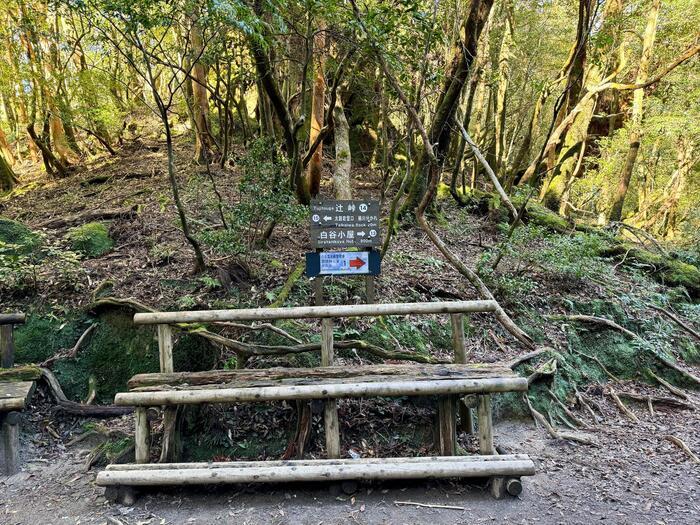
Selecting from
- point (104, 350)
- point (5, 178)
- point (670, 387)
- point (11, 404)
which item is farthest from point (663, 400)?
point (5, 178)

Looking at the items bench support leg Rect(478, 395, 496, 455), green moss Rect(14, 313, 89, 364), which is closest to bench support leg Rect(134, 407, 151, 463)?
green moss Rect(14, 313, 89, 364)

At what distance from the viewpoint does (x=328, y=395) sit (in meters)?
3.42

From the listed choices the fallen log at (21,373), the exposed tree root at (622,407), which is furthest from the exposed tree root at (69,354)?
the exposed tree root at (622,407)

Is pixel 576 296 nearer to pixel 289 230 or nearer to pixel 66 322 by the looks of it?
pixel 289 230

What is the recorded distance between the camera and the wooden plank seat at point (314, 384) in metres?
3.42

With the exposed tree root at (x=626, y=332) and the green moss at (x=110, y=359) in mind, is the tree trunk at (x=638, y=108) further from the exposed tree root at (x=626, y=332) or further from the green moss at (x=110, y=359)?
the green moss at (x=110, y=359)

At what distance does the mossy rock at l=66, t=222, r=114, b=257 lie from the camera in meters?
6.38

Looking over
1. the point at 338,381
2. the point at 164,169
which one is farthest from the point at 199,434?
the point at 164,169

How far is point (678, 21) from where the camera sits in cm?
1190

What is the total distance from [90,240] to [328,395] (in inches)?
205

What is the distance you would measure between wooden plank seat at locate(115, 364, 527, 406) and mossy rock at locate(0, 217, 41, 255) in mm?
3577

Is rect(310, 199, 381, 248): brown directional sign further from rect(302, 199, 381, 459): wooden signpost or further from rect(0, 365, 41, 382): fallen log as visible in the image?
rect(0, 365, 41, 382): fallen log

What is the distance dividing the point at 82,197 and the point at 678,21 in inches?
661

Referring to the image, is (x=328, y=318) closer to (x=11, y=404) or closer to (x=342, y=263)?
(x=342, y=263)
